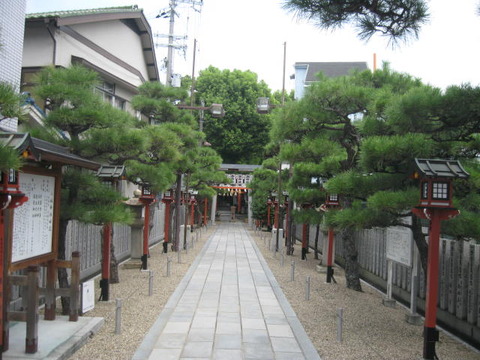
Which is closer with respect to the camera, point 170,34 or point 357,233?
point 357,233

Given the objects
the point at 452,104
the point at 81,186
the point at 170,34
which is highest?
the point at 170,34

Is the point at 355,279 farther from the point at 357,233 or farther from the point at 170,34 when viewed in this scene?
the point at 170,34

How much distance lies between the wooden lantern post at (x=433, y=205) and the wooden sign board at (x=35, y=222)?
5.34 meters

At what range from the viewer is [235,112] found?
40062 millimetres

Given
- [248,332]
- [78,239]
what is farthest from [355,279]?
[78,239]

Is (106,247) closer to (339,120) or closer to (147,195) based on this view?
(147,195)

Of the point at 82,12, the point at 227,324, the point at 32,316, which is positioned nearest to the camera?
the point at 32,316

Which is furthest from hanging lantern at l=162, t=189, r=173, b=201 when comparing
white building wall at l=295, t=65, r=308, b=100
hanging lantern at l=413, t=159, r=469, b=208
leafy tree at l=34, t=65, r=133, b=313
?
white building wall at l=295, t=65, r=308, b=100

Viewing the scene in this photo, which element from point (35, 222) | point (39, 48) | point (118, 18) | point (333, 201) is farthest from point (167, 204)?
point (35, 222)

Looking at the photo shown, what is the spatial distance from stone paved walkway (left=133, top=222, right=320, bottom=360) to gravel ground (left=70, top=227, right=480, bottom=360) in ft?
0.73

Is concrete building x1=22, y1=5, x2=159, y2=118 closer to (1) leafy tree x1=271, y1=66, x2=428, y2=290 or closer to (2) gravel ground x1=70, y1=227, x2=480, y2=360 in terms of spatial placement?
(2) gravel ground x1=70, y1=227, x2=480, y2=360

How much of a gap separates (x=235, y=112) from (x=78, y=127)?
32.8 m

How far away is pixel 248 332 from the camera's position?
6852 mm

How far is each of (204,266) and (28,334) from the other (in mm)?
9143
